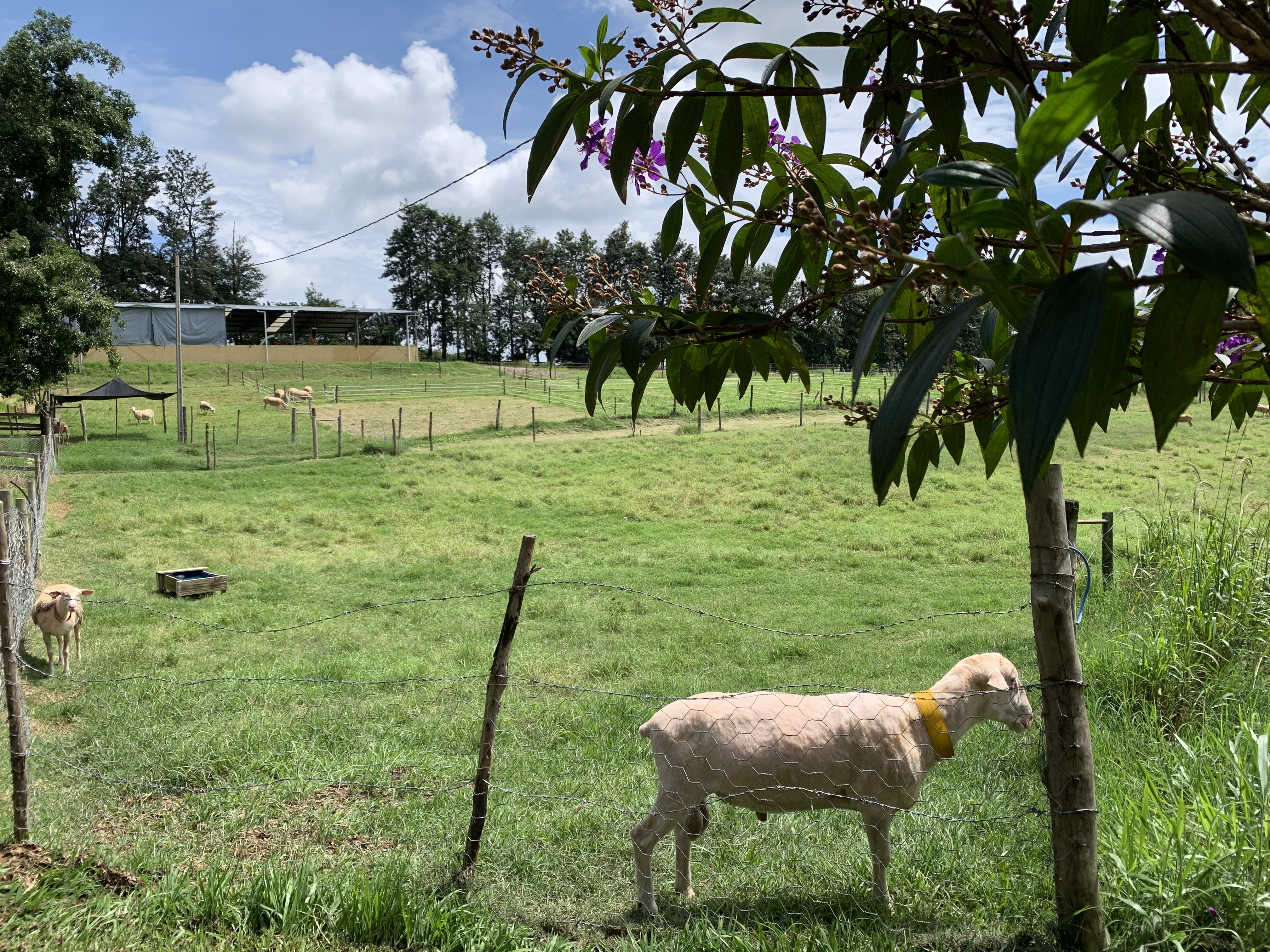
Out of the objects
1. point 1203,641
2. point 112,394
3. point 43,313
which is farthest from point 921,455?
point 112,394

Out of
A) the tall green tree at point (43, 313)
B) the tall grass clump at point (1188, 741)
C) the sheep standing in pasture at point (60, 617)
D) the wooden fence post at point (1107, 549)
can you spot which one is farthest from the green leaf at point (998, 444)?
the tall green tree at point (43, 313)

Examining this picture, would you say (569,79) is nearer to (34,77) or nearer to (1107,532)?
(1107,532)

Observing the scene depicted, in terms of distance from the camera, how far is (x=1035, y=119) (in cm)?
57

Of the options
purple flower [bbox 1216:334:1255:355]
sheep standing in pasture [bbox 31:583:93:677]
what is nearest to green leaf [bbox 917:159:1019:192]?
purple flower [bbox 1216:334:1255:355]

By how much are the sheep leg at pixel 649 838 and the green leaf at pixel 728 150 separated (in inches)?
101

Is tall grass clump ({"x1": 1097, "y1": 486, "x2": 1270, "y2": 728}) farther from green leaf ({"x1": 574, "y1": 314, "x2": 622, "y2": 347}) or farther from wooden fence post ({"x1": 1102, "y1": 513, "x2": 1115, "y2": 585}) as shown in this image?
green leaf ({"x1": 574, "y1": 314, "x2": 622, "y2": 347})

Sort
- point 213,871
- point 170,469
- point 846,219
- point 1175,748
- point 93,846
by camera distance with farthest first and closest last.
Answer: point 170,469
point 1175,748
point 93,846
point 213,871
point 846,219

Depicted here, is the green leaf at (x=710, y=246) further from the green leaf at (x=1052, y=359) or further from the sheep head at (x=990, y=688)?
the sheep head at (x=990, y=688)

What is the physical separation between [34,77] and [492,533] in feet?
40.6

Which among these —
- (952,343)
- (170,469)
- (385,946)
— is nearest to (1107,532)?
(385,946)

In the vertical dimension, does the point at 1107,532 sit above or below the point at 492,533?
above

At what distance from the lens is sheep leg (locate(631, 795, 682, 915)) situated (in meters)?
3.13

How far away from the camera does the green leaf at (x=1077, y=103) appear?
1.81 feet

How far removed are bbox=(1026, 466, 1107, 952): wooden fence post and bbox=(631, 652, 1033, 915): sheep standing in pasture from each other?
0.61m
